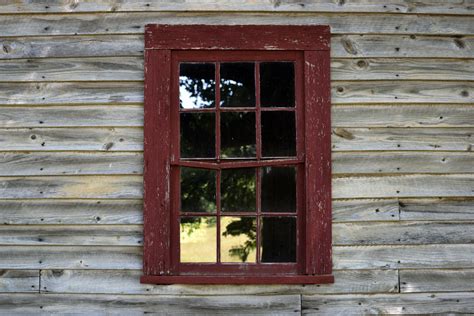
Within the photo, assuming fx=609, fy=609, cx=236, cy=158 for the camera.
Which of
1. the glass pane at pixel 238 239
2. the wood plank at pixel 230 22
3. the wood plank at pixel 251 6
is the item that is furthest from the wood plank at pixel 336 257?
the wood plank at pixel 251 6

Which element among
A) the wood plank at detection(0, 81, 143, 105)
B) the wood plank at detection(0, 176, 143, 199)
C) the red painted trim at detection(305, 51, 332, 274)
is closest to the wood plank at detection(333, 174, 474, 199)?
the red painted trim at detection(305, 51, 332, 274)

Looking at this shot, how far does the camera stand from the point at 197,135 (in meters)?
4.27

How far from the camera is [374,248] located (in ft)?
13.8

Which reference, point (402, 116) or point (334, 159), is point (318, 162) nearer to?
point (334, 159)

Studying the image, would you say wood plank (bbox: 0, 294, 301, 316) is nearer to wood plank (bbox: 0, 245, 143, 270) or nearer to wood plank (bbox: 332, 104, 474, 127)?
wood plank (bbox: 0, 245, 143, 270)

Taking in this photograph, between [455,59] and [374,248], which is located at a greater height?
[455,59]

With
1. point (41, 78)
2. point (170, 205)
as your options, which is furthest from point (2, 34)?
point (170, 205)

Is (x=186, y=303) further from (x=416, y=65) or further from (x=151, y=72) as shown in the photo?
(x=416, y=65)

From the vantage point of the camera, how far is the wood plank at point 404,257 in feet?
13.8

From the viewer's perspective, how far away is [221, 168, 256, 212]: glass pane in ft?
14.0

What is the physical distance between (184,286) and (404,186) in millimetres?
1675

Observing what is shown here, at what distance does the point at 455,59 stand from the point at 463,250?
1346 millimetres

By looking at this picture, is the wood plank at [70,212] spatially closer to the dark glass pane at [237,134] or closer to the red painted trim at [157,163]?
the red painted trim at [157,163]

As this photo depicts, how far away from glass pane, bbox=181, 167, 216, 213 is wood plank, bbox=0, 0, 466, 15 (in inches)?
45.5
